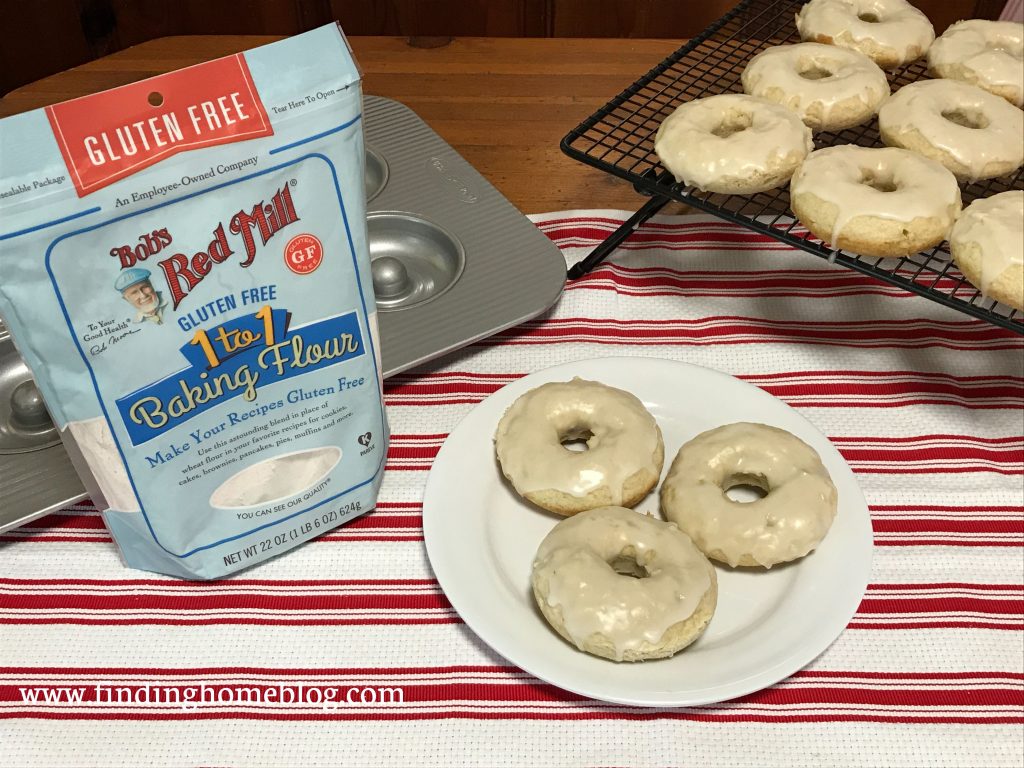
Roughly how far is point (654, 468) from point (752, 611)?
17cm

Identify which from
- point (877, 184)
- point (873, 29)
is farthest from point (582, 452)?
point (873, 29)

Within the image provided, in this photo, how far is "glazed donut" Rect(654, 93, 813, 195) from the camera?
3.80 ft

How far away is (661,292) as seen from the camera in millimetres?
1375

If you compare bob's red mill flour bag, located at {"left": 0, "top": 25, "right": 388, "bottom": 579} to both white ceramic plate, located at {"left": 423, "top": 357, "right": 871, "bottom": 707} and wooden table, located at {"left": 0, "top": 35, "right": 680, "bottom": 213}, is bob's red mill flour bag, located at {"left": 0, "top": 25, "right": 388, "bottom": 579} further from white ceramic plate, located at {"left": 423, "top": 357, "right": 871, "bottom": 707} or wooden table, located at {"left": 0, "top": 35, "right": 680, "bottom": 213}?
wooden table, located at {"left": 0, "top": 35, "right": 680, "bottom": 213}

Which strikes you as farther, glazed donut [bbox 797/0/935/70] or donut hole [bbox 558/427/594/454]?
glazed donut [bbox 797/0/935/70]

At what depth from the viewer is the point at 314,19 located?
247cm

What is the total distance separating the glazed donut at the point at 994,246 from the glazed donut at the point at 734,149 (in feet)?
→ 0.70

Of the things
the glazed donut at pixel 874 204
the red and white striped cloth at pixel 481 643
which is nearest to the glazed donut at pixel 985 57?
the glazed donut at pixel 874 204

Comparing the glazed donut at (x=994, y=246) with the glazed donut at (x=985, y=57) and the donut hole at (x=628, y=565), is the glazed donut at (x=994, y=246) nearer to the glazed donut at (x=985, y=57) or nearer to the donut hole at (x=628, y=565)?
the glazed donut at (x=985, y=57)

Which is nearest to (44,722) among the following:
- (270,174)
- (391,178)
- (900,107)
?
(270,174)

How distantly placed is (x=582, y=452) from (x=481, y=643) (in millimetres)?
223

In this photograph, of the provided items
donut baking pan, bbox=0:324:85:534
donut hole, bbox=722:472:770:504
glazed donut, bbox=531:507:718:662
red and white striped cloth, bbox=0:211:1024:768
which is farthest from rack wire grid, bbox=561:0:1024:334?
donut baking pan, bbox=0:324:85:534

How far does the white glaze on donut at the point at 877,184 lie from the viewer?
1.09 m

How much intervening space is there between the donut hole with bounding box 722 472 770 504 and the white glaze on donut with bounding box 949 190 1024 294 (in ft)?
1.12
